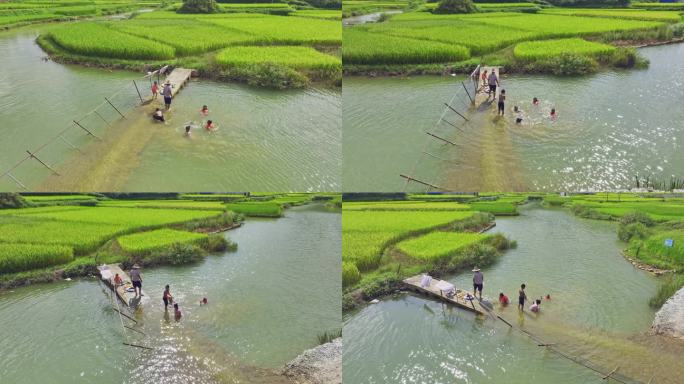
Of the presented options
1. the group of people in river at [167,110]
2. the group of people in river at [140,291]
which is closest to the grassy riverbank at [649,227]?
the group of people in river at [140,291]

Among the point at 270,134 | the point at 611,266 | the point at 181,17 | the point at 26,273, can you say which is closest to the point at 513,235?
the point at 611,266

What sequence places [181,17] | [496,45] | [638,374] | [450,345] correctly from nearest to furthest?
[638,374] → [450,345] → [496,45] → [181,17]

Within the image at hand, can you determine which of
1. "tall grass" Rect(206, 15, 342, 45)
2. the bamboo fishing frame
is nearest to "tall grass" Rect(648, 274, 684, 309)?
the bamboo fishing frame

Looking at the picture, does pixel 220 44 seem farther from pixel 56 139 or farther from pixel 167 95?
pixel 56 139

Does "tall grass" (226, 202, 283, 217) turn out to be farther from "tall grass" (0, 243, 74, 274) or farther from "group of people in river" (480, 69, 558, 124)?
"group of people in river" (480, 69, 558, 124)

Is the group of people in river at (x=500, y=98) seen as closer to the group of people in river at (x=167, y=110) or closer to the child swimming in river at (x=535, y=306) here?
the child swimming in river at (x=535, y=306)

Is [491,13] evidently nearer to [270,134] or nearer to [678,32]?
[678,32]
